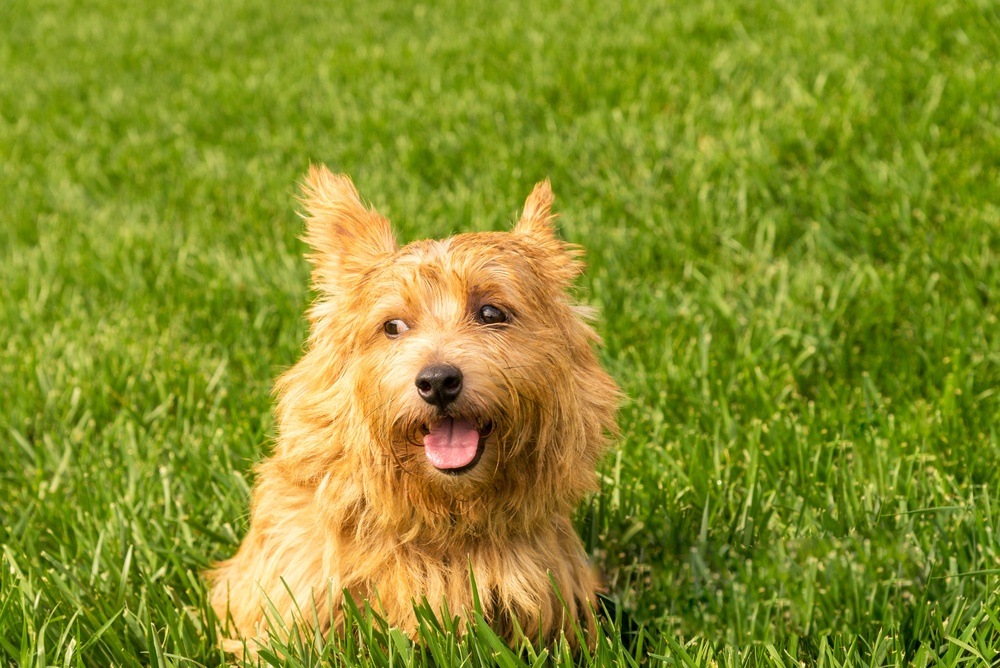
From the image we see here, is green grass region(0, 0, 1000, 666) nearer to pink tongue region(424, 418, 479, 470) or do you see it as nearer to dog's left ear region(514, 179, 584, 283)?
pink tongue region(424, 418, 479, 470)

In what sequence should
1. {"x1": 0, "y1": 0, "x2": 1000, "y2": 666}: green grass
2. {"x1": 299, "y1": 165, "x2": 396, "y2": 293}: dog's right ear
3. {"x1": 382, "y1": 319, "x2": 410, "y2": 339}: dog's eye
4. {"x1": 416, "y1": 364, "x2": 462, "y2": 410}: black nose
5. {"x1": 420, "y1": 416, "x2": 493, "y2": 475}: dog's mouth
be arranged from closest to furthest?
{"x1": 416, "y1": 364, "x2": 462, "y2": 410}: black nose, {"x1": 420, "y1": 416, "x2": 493, "y2": 475}: dog's mouth, {"x1": 382, "y1": 319, "x2": 410, "y2": 339}: dog's eye, {"x1": 299, "y1": 165, "x2": 396, "y2": 293}: dog's right ear, {"x1": 0, "y1": 0, "x2": 1000, "y2": 666}: green grass

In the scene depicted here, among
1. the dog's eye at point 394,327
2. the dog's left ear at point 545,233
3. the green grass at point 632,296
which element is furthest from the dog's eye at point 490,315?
the green grass at point 632,296

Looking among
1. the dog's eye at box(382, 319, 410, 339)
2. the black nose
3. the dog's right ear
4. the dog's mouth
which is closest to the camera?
the black nose

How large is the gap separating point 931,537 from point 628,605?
909 millimetres

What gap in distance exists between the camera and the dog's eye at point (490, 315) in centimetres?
249

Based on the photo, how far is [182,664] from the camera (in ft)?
9.11

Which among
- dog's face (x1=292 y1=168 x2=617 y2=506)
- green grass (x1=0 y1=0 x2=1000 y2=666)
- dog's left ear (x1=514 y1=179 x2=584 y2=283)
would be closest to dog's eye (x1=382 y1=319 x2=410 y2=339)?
dog's face (x1=292 y1=168 x2=617 y2=506)

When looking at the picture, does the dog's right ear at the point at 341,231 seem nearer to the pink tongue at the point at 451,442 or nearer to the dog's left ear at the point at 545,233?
the dog's left ear at the point at 545,233

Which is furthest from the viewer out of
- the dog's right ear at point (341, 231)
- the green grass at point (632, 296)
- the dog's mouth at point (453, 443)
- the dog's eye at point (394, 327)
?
the green grass at point (632, 296)

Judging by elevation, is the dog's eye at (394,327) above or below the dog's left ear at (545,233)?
below

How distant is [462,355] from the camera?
7.45 feet

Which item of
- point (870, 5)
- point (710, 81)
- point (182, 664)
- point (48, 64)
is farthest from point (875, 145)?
point (48, 64)

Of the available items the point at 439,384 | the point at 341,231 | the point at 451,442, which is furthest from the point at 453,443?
the point at 341,231

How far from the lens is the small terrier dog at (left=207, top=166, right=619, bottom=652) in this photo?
7.72ft
